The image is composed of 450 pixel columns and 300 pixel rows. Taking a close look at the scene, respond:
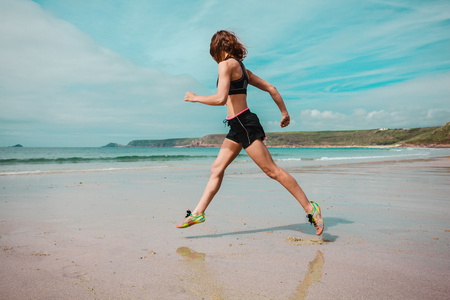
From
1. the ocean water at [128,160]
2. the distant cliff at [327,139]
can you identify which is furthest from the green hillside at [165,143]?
the ocean water at [128,160]

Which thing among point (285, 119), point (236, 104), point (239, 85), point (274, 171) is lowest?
point (274, 171)

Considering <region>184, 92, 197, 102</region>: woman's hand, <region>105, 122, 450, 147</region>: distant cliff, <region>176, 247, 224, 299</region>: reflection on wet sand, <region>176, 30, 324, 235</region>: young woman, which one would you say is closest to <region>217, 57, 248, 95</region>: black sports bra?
<region>176, 30, 324, 235</region>: young woman

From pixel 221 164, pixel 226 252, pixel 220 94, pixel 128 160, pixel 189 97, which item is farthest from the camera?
pixel 128 160

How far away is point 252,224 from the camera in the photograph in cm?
434

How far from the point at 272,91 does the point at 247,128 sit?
0.72m

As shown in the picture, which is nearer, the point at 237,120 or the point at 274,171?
the point at 237,120

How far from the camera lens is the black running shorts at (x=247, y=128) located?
348cm

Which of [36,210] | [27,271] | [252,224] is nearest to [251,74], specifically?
[252,224]

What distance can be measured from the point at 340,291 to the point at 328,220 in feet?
8.35

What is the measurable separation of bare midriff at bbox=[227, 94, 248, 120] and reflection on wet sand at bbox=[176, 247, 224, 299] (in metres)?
1.55

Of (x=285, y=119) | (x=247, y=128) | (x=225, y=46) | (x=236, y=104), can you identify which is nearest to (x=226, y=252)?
(x=247, y=128)

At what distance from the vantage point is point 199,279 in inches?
93.8

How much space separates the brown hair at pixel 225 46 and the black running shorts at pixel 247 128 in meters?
0.68

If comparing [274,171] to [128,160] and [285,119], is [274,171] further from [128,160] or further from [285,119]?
[128,160]
